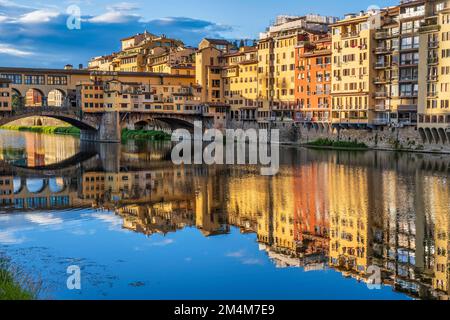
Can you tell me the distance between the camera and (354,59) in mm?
68000

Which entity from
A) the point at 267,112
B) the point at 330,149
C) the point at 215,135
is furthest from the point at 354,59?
the point at 215,135

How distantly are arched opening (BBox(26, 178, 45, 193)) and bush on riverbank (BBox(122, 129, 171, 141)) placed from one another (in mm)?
50514

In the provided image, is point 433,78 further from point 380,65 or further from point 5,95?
point 5,95

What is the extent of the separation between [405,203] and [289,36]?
51.2 m

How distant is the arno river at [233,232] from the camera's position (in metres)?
18.8

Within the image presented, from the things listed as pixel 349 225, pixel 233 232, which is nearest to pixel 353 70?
pixel 349 225

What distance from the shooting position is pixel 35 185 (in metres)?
41.3

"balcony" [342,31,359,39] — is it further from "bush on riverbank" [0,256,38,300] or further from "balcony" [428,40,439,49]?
"bush on riverbank" [0,256,38,300]

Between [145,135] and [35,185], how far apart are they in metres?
56.8

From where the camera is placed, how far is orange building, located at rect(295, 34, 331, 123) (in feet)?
243

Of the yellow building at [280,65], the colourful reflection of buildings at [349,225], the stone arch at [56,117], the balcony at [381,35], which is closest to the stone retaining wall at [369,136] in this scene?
the yellow building at [280,65]

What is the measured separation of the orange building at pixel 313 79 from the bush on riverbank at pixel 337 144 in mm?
2762

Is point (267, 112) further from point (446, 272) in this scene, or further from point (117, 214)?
point (446, 272)

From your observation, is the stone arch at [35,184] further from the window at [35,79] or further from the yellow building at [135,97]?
the window at [35,79]
